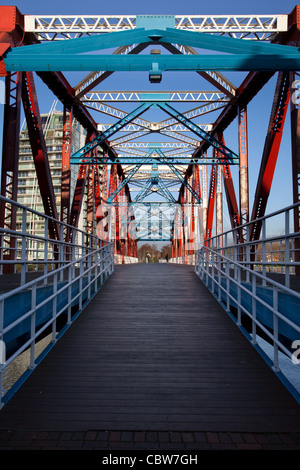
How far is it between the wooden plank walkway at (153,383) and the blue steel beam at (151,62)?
279 inches

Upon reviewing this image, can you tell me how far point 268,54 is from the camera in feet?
32.8

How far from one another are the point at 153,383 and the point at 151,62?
8747 mm

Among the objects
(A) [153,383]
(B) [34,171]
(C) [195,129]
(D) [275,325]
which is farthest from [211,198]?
(B) [34,171]

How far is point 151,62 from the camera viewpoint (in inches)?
398

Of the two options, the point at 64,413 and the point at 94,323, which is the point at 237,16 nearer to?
the point at 94,323

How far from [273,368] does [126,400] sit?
6.61ft

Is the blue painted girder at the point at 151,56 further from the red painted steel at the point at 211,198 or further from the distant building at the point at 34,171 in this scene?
the distant building at the point at 34,171

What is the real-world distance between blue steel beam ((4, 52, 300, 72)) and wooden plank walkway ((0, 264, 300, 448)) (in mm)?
7095

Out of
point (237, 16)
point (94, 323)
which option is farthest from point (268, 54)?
point (94, 323)

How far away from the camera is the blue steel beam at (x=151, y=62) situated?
9844 millimetres

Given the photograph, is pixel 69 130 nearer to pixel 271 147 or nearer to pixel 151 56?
pixel 151 56

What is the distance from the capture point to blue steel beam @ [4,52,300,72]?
9.84m

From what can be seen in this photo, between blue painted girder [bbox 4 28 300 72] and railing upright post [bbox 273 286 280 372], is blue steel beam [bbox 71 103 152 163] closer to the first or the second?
blue painted girder [bbox 4 28 300 72]

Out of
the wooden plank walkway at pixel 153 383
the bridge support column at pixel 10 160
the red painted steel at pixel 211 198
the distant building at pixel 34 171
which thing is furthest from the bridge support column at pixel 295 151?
the distant building at pixel 34 171
